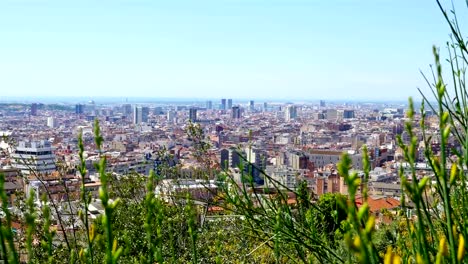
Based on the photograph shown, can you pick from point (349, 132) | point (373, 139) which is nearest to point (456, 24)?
point (373, 139)

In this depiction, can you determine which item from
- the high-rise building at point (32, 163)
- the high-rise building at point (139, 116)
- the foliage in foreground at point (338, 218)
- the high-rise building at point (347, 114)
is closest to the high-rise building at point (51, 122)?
the high-rise building at point (139, 116)

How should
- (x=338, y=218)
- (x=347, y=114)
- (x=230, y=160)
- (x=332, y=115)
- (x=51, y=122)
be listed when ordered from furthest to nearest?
(x=332, y=115) < (x=347, y=114) < (x=51, y=122) < (x=230, y=160) < (x=338, y=218)

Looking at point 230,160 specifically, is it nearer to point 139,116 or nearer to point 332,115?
point 139,116

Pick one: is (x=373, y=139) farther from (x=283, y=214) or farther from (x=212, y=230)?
(x=283, y=214)

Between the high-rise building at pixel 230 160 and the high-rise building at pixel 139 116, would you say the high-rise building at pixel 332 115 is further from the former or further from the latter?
the high-rise building at pixel 230 160

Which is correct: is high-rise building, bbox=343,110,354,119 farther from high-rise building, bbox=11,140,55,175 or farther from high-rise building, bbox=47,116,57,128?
high-rise building, bbox=11,140,55,175

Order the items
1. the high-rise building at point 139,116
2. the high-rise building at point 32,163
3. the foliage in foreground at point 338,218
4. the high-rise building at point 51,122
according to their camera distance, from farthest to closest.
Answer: the high-rise building at point 139,116, the high-rise building at point 51,122, the high-rise building at point 32,163, the foliage in foreground at point 338,218

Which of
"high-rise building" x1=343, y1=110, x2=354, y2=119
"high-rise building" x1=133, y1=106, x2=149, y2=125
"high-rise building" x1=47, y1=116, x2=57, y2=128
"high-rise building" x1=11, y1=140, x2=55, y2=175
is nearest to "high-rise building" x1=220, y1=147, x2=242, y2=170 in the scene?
"high-rise building" x1=11, y1=140, x2=55, y2=175

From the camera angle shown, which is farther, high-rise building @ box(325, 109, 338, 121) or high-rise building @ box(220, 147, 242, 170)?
high-rise building @ box(325, 109, 338, 121)

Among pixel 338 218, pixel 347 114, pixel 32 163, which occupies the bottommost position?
pixel 347 114

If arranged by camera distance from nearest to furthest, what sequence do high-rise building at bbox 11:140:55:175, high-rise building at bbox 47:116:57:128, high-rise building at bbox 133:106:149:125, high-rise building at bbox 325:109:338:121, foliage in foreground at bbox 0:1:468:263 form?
foliage in foreground at bbox 0:1:468:263 < high-rise building at bbox 11:140:55:175 < high-rise building at bbox 47:116:57:128 < high-rise building at bbox 133:106:149:125 < high-rise building at bbox 325:109:338:121

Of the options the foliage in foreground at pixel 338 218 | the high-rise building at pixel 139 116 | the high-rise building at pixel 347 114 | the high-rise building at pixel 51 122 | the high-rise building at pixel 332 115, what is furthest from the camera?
the high-rise building at pixel 332 115

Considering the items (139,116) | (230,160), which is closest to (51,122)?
(139,116)
